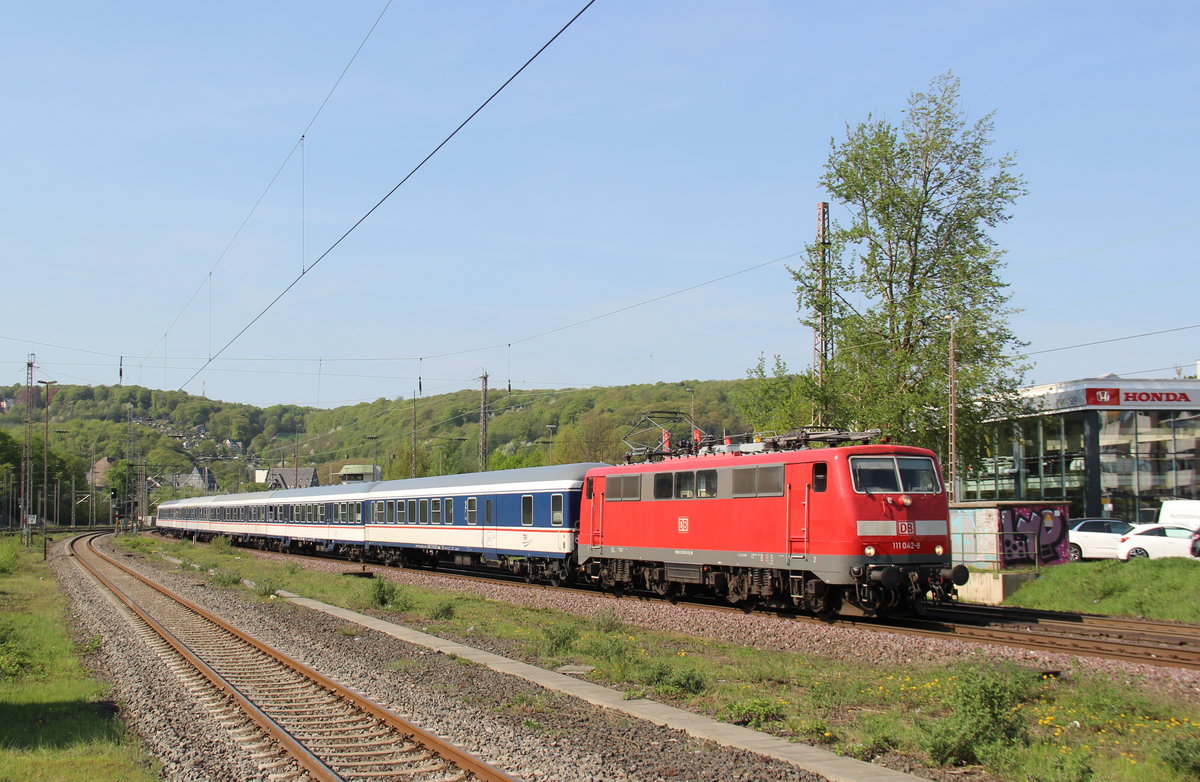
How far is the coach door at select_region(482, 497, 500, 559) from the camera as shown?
32938 millimetres

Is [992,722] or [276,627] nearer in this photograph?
[992,722]

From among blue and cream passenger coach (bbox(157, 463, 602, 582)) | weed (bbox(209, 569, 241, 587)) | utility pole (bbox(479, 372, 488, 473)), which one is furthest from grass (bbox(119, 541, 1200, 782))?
utility pole (bbox(479, 372, 488, 473))

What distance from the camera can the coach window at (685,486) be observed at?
22.6 metres

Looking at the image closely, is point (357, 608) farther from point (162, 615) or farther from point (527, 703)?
point (527, 703)

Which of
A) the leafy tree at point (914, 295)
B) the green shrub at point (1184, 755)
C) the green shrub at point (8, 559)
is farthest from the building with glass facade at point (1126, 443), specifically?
the green shrub at point (8, 559)

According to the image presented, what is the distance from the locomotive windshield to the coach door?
55.0ft

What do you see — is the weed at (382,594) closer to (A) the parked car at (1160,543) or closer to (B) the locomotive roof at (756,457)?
(B) the locomotive roof at (756,457)

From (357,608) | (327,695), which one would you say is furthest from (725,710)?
(357,608)

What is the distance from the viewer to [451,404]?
189625 mm

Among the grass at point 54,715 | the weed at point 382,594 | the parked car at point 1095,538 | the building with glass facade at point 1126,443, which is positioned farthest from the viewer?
the building with glass facade at point 1126,443

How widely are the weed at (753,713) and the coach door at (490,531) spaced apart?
72.5 ft

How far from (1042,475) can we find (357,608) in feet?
116

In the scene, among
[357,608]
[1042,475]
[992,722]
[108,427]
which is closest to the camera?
[992,722]

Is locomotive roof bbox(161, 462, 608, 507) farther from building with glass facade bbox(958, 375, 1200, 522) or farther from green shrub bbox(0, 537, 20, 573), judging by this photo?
building with glass facade bbox(958, 375, 1200, 522)
